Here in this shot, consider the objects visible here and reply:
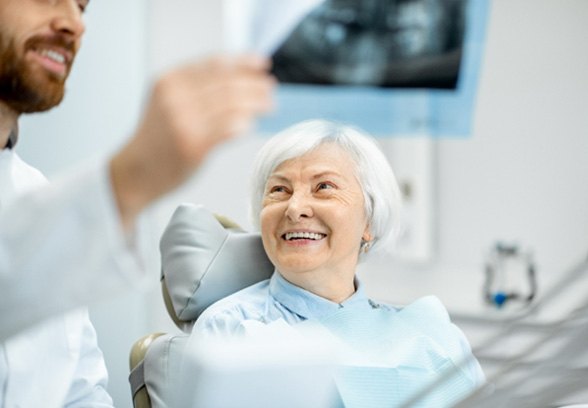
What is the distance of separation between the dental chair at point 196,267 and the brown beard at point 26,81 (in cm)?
83

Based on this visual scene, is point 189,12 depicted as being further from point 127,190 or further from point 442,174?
point 127,190

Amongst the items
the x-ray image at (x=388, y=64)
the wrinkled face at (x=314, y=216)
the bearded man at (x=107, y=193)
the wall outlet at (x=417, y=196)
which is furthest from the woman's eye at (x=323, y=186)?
the wall outlet at (x=417, y=196)

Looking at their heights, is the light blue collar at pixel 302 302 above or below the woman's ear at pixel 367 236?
below

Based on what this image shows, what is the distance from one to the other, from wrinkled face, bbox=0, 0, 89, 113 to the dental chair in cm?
90

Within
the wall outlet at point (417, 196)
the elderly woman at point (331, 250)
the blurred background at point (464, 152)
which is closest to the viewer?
the elderly woman at point (331, 250)

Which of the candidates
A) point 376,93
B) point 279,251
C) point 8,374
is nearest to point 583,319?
point 8,374

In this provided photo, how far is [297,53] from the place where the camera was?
10.2 feet

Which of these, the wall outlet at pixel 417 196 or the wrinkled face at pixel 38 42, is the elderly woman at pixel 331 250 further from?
the wall outlet at pixel 417 196

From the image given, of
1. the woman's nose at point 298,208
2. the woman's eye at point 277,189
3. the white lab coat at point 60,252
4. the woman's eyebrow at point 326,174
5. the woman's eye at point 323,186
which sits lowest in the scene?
the woman's nose at point 298,208

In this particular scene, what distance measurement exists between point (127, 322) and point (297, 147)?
1483 millimetres

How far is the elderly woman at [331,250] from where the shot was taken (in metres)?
1.76

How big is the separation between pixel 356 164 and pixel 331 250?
200 millimetres

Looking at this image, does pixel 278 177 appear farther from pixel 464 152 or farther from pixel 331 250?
pixel 464 152

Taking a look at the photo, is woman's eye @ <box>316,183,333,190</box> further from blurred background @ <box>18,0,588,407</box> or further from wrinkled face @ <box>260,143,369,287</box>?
blurred background @ <box>18,0,588,407</box>
